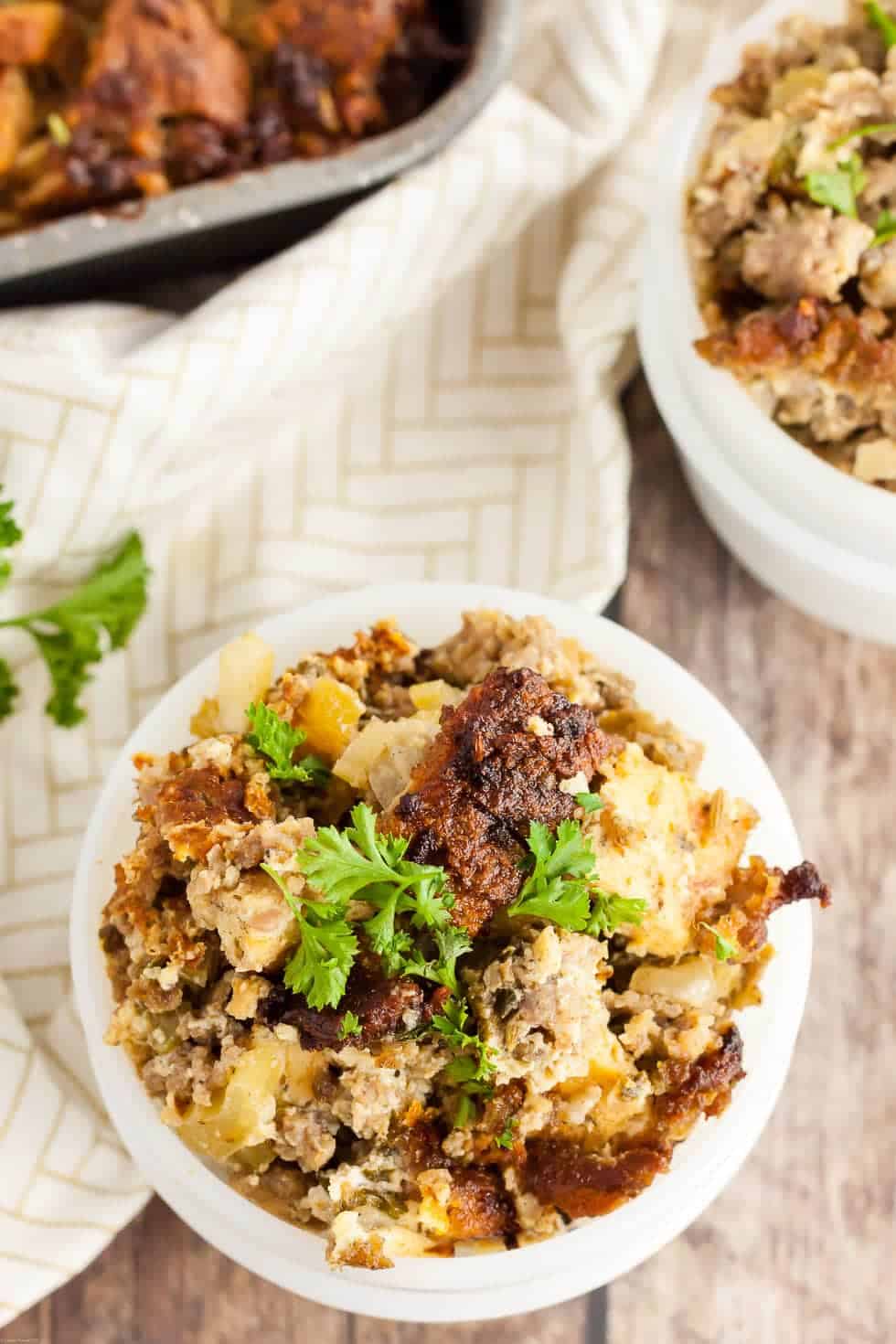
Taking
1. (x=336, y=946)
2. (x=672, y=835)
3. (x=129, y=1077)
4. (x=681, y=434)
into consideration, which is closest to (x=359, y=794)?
(x=336, y=946)

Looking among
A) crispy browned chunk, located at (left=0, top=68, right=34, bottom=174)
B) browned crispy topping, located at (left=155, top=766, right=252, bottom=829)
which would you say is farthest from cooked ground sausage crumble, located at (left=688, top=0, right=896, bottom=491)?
crispy browned chunk, located at (left=0, top=68, right=34, bottom=174)

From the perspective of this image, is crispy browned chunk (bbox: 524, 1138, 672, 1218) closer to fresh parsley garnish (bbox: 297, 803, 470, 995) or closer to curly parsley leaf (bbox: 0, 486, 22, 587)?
fresh parsley garnish (bbox: 297, 803, 470, 995)

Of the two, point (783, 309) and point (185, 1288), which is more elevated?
point (783, 309)

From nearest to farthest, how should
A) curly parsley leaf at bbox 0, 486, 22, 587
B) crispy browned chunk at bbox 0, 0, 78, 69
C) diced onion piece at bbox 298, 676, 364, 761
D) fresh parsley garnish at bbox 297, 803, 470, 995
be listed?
fresh parsley garnish at bbox 297, 803, 470, 995
diced onion piece at bbox 298, 676, 364, 761
curly parsley leaf at bbox 0, 486, 22, 587
crispy browned chunk at bbox 0, 0, 78, 69

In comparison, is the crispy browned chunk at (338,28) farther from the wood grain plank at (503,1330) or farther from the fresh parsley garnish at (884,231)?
the wood grain plank at (503,1330)

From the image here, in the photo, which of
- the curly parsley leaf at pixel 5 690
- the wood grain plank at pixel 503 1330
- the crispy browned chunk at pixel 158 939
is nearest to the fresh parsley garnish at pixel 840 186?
the crispy browned chunk at pixel 158 939

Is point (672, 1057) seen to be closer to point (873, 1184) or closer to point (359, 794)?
point (359, 794)
